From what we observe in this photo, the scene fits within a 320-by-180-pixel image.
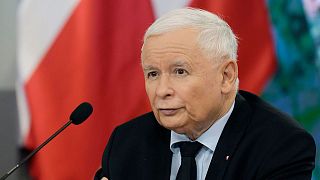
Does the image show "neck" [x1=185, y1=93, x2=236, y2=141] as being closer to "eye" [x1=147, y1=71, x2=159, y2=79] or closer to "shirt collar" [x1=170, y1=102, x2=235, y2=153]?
"shirt collar" [x1=170, y1=102, x2=235, y2=153]

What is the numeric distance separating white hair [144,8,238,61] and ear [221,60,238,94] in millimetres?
20

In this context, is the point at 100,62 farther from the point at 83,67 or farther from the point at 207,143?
the point at 207,143

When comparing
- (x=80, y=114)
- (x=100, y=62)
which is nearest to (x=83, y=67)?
(x=100, y=62)

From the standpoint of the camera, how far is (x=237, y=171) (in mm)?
1422

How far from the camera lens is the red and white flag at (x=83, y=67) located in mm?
2334

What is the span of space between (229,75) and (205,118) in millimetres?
121

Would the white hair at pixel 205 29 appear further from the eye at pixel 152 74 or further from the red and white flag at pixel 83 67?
the red and white flag at pixel 83 67

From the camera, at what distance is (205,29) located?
136 centimetres

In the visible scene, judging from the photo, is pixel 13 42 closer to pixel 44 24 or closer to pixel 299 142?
pixel 44 24

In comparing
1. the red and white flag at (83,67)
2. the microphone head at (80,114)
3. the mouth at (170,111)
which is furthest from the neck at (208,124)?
the red and white flag at (83,67)

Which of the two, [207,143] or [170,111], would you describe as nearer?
[170,111]

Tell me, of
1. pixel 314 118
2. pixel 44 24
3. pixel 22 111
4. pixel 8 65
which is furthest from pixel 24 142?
pixel 314 118

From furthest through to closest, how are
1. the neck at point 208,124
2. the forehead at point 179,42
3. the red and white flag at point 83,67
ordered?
the red and white flag at point 83,67 < the neck at point 208,124 < the forehead at point 179,42

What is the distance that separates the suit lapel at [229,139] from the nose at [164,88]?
21 cm
